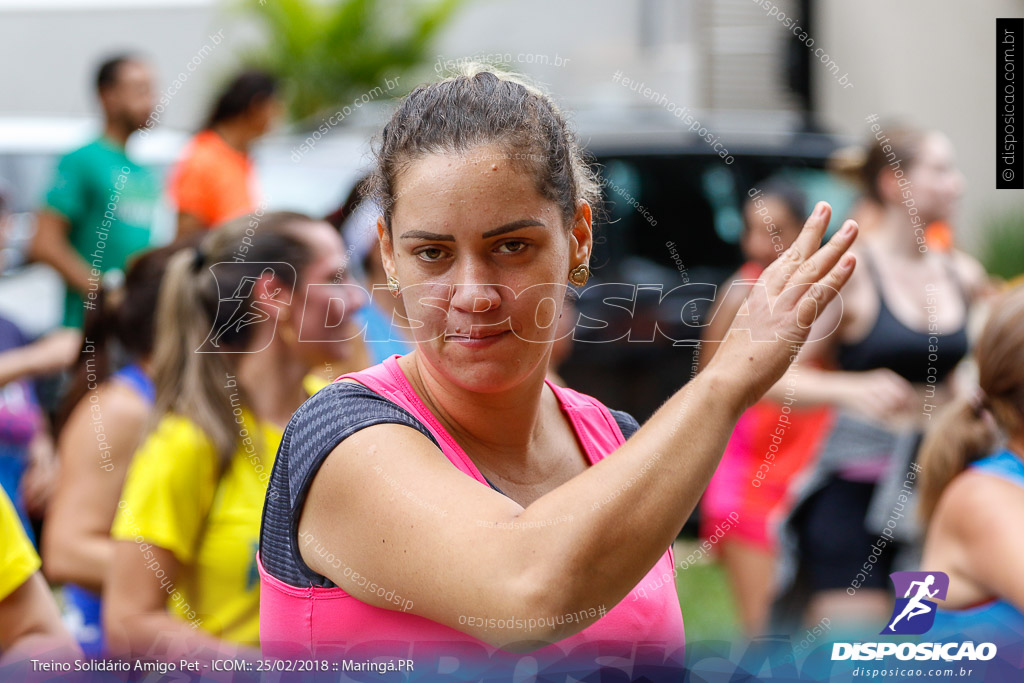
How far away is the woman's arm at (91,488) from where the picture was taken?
2580 millimetres

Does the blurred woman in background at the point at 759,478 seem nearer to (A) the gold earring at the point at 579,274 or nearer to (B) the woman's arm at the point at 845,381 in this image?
(B) the woman's arm at the point at 845,381

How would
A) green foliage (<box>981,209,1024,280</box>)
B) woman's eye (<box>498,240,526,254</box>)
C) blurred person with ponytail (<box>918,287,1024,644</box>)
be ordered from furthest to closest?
green foliage (<box>981,209,1024,280</box>)
blurred person with ponytail (<box>918,287,1024,644</box>)
woman's eye (<box>498,240,526,254</box>)

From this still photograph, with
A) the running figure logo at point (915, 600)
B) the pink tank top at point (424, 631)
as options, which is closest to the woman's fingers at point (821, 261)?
the pink tank top at point (424, 631)

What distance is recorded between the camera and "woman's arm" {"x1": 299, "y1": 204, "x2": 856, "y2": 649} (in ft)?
3.44

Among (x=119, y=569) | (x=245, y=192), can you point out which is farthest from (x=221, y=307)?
(x=245, y=192)

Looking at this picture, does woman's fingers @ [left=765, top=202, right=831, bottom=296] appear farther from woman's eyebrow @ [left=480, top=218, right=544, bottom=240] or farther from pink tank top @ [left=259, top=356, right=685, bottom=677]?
pink tank top @ [left=259, top=356, right=685, bottom=677]

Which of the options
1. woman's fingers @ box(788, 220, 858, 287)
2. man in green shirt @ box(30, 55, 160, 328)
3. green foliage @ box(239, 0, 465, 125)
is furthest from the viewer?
green foliage @ box(239, 0, 465, 125)

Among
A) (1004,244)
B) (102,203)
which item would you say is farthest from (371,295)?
(1004,244)

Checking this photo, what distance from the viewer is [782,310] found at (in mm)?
1132

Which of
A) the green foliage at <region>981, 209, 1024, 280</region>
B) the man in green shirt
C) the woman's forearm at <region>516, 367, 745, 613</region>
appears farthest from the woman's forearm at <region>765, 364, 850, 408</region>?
the green foliage at <region>981, 209, 1024, 280</region>

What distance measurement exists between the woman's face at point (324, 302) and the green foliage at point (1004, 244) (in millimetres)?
5999

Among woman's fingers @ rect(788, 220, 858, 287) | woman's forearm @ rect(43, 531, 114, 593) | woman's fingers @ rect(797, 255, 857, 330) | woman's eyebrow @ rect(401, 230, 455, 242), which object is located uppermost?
woman's eyebrow @ rect(401, 230, 455, 242)

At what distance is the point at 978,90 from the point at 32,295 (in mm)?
5346

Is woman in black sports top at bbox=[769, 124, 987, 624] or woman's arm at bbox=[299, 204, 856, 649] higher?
woman's arm at bbox=[299, 204, 856, 649]
